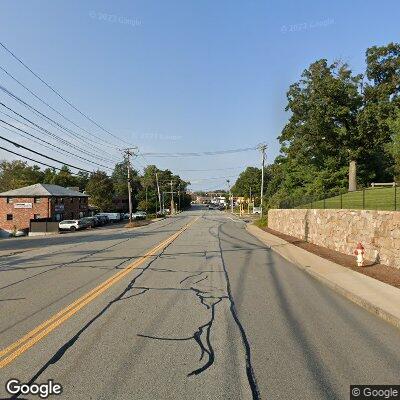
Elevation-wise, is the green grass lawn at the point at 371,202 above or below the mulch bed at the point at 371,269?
above

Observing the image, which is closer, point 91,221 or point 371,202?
point 371,202

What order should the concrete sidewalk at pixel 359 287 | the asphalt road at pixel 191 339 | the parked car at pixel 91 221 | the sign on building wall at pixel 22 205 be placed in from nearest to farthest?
1. the asphalt road at pixel 191 339
2. the concrete sidewalk at pixel 359 287
3. the parked car at pixel 91 221
4. the sign on building wall at pixel 22 205

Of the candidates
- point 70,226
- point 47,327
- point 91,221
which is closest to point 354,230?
point 47,327

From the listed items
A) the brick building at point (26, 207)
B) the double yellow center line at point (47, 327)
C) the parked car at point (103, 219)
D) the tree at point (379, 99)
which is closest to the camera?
the double yellow center line at point (47, 327)

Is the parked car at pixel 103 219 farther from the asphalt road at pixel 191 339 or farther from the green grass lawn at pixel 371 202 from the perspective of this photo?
the asphalt road at pixel 191 339

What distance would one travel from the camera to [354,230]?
18.1m

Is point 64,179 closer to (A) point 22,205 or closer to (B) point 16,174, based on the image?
(B) point 16,174

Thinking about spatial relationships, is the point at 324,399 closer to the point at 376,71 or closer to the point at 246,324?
the point at 246,324

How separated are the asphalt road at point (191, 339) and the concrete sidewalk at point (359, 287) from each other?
9.6 inches

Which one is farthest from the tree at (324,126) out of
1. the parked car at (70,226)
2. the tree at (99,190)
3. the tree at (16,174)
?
the tree at (16,174)

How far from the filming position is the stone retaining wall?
14.5 meters

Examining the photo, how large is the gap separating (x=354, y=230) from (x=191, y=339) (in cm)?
1300

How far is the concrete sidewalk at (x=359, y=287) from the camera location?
8641mm

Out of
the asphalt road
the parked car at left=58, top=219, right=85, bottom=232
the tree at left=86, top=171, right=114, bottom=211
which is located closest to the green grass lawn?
the asphalt road
